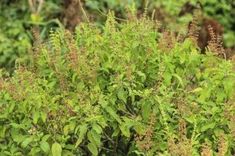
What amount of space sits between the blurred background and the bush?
11.2 ft

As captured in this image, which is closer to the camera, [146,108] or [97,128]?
[97,128]

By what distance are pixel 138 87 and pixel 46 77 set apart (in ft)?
1.75

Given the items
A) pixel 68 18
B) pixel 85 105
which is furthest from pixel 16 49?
pixel 85 105

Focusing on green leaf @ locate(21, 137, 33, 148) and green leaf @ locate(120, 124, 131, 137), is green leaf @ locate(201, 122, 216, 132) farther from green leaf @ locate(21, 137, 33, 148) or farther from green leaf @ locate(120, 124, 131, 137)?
green leaf @ locate(21, 137, 33, 148)

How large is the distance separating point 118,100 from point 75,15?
4.05 metres

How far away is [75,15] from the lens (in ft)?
24.7

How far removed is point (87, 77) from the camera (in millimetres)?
3641

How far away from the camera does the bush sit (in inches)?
137

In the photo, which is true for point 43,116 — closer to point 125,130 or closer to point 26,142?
point 26,142

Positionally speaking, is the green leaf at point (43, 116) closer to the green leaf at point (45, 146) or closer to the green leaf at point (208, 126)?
the green leaf at point (45, 146)

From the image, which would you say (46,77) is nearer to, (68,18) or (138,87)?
(138,87)

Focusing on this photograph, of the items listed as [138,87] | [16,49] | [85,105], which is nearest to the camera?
[85,105]

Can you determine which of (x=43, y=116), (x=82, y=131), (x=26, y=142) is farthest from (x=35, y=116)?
(x=82, y=131)

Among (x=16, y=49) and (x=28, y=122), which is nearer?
(x=28, y=122)
